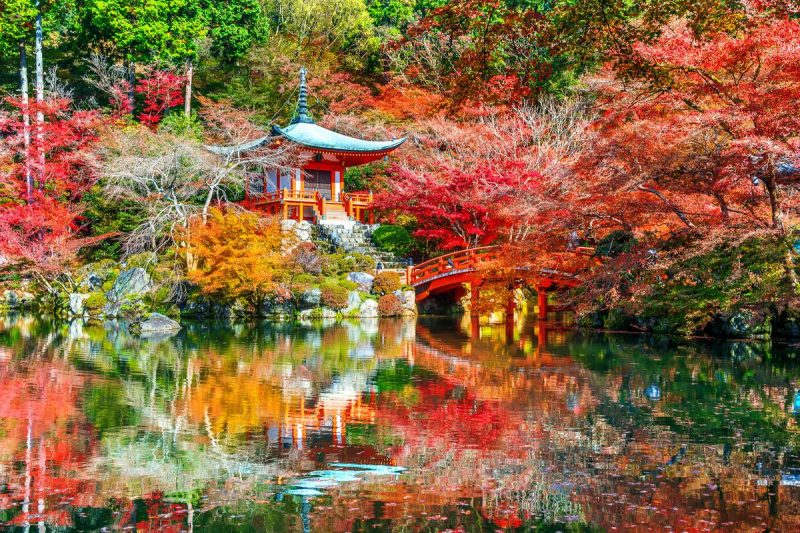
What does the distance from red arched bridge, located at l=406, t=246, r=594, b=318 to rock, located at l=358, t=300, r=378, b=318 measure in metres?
1.28

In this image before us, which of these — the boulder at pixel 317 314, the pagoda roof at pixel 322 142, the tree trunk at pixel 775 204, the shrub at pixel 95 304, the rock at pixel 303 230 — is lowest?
the boulder at pixel 317 314

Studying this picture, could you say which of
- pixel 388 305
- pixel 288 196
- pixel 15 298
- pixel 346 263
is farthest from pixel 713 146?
pixel 15 298

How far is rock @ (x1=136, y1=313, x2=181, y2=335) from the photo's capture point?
1673 cm

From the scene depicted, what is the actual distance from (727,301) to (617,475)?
27.8 ft

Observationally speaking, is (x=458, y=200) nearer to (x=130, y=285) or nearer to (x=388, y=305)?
(x=388, y=305)

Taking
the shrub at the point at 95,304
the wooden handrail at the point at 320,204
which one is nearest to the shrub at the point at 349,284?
the wooden handrail at the point at 320,204

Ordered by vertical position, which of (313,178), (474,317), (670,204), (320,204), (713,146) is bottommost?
(474,317)

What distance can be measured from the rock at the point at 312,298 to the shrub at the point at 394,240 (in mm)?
3459

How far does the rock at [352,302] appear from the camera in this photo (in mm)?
20250

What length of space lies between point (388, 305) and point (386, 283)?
2.07ft

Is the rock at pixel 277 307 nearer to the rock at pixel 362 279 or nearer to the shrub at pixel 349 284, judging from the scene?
the shrub at pixel 349 284

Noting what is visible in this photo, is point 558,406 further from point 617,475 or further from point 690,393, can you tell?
point 617,475

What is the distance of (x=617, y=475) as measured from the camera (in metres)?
5.71

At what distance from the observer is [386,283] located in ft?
68.4
